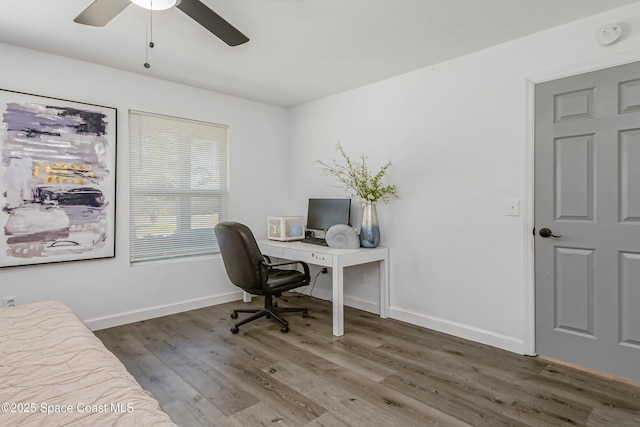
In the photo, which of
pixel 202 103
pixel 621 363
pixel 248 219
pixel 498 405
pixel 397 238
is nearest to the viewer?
pixel 498 405

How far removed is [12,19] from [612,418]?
4.23 meters

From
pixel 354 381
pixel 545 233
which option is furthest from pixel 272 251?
pixel 545 233

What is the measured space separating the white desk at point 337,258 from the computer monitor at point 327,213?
33cm

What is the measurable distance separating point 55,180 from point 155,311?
4.75 ft

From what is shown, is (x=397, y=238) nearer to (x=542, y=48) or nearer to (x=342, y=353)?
(x=342, y=353)

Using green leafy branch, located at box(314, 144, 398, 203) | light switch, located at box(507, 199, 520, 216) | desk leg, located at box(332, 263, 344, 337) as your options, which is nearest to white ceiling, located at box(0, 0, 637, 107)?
green leafy branch, located at box(314, 144, 398, 203)

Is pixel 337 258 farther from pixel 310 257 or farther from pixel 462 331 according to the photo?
pixel 462 331

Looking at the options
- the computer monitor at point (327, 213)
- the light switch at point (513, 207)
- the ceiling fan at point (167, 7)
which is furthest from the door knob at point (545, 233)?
the ceiling fan at point (167, 7)

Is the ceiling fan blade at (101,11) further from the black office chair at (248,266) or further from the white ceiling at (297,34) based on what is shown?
the black office chair at (248,266)

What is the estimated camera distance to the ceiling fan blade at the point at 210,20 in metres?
1.68

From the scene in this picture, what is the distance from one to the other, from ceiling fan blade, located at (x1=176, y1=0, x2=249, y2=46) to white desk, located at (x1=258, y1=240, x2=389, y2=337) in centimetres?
182

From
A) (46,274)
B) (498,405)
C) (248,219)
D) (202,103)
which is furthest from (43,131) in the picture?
(498,405)

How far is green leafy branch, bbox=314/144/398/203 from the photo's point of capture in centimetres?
338

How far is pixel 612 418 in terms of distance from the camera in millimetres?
1827
